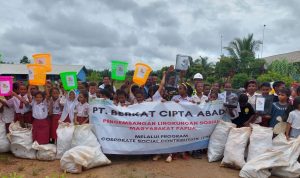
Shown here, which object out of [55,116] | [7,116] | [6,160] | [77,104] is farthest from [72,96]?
[6,160]

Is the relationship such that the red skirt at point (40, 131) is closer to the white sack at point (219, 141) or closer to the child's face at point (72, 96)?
the child's face at point (72, 96)

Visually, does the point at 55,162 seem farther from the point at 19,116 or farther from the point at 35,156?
the point at 19,116

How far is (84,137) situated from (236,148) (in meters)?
2.55

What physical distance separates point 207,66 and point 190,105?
27.3 meters

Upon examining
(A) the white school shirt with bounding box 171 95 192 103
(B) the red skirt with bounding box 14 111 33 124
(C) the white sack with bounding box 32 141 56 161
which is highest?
(A) the white school shirt with bounding box 171 95 192 103

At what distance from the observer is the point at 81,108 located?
596 centimetres

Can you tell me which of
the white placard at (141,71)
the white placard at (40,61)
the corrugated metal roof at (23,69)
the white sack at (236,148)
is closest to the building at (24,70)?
the corrugated metal roof at (23,69)

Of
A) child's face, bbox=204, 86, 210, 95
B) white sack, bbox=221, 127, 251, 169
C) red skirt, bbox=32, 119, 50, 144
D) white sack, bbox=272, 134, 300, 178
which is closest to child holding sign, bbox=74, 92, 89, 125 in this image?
red skirt, bbox=32, 119, 50, 144

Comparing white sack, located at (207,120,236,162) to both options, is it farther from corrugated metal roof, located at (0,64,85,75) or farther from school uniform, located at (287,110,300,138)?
corrugated metal roof, located at (0,64,85,75)

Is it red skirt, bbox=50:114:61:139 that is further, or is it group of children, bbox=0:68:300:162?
red skirt, bbox=50:114:61:139

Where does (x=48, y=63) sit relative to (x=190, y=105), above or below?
above

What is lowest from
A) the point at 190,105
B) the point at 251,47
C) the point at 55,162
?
the point at 55,162

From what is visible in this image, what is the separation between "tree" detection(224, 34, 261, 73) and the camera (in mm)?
25219

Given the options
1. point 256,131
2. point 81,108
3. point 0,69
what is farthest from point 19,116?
point 0,69
